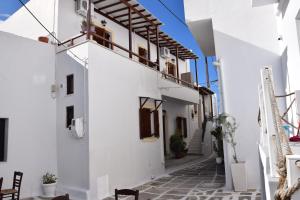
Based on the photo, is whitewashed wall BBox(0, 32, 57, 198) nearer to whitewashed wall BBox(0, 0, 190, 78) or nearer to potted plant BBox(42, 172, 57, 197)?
potted plant BBox(42, 172, 57, 197)

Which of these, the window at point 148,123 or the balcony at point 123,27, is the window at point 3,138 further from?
the window at point 148,123

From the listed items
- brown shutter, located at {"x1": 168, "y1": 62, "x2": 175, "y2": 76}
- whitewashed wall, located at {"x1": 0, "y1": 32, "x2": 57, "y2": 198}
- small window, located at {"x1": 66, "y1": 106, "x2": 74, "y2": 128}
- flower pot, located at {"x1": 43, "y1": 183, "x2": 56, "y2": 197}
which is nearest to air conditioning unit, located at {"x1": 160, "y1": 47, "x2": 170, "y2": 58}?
brown shutter, located at {"x1": 168, "y1": 62, "x2": 175, "y2": 76}

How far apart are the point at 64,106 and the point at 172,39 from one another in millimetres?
8628

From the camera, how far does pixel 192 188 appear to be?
854cm

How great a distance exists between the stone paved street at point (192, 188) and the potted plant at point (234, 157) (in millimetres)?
296

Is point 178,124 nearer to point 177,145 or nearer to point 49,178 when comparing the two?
point 177,145

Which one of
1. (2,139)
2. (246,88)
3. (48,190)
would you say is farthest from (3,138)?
(246,88)

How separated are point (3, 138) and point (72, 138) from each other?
1.97 metres

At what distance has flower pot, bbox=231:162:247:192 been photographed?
765 centimetres

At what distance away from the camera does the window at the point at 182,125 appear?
18695mm

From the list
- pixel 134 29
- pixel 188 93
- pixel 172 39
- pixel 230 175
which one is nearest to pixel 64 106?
pixel 230 175

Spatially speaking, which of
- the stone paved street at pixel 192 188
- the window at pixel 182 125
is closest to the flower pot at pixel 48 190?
the stone paved street at pixel 192 188

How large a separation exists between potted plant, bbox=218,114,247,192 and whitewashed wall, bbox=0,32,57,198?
5.63 metres

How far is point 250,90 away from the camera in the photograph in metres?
8.05
